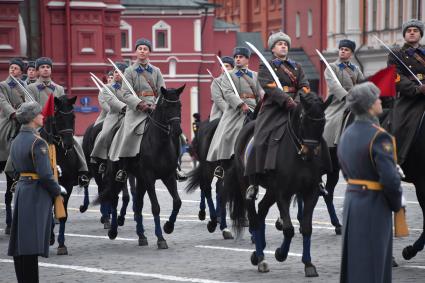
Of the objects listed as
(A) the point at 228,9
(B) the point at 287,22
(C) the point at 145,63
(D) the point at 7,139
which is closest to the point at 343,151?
(C) the point at 145,63

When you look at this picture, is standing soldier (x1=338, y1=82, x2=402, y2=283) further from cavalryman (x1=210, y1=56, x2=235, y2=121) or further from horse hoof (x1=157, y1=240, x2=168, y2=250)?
cavalryman (x1=210, y1=56, x2=235, y2=121)

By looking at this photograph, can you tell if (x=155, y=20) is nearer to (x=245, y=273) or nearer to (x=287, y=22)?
(x=287, y=22)

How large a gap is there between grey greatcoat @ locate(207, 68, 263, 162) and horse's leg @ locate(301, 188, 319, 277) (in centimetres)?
494

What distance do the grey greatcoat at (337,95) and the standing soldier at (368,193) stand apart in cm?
741

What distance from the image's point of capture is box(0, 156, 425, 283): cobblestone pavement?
13789 mm

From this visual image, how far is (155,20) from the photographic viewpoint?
74.8m

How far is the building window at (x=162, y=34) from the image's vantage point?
75.0 meters

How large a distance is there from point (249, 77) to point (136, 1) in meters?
55.7

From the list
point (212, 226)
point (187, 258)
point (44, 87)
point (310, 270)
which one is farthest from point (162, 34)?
point (310, 270)

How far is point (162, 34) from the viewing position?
2965 inches

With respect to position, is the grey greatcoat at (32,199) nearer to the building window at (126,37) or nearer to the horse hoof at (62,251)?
the horse hoof at (62,251)

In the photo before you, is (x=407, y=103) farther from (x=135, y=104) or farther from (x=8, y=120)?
(x=8, y=120)

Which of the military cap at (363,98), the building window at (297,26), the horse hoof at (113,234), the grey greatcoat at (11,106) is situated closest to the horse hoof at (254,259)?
the horse hoof at (113,234)

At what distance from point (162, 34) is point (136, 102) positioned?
5809cm
